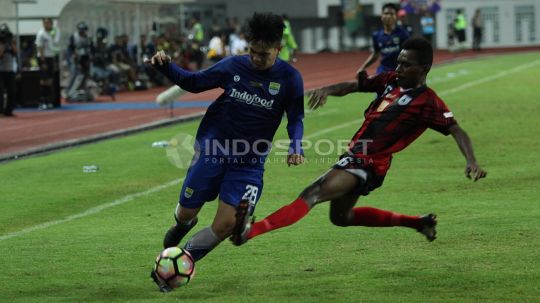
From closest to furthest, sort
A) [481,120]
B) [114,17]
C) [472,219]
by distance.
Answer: [472,219] → [481,120] → [114,17]

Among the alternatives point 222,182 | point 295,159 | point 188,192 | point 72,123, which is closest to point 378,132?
point 295,159

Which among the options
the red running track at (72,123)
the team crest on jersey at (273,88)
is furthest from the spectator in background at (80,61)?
the team crest on jersey at (273,88)

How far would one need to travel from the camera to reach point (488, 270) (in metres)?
9.38

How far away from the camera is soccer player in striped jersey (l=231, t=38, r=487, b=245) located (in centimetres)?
914

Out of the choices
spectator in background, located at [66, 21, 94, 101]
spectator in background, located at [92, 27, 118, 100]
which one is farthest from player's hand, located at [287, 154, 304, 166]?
spectator in background, located at [92, 27, 118, 100]

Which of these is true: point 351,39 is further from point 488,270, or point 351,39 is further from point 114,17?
point 488,270

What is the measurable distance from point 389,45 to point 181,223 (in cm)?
1191

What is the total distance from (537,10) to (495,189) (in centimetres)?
5720

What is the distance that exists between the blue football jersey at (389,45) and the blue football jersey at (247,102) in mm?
11686

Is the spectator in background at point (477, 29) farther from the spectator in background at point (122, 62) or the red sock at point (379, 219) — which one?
the red sock at point (379, 219)

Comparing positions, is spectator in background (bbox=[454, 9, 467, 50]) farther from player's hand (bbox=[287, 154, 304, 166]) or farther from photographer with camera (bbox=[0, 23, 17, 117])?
player's hand (bbox=[287, 154, 304, 166])

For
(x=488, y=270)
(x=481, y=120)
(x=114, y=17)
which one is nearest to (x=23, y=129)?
(x=481, y=120)

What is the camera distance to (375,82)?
9.79 m

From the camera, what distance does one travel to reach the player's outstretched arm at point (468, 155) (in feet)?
28.9
